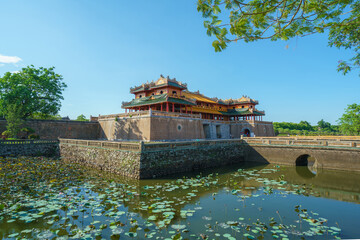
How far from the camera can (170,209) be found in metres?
6.68

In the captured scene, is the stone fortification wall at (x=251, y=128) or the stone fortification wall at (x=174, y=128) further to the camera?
the stone fortification wall at (x=251, y=128)

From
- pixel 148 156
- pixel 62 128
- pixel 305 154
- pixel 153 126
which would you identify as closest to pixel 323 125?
pixel 305 154

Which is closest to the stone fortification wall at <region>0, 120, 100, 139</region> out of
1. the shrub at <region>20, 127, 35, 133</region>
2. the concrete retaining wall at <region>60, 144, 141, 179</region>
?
the shrub at <region>20, 127, 35, 133</region>

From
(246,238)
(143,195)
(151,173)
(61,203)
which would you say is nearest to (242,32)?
(246,238)

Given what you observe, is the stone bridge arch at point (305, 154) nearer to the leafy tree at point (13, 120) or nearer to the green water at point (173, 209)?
the green water at point (173, 209)

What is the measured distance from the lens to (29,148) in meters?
18.5

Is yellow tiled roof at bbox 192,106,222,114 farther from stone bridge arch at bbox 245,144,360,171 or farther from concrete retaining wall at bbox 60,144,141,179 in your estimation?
concrete retaining wall at bbox 60,144,141,179

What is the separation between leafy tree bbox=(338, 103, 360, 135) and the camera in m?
30.6

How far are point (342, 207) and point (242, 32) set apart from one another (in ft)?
28.5

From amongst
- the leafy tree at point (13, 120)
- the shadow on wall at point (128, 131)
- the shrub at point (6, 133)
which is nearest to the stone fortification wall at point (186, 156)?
the shadow on wall at point (128, 131)

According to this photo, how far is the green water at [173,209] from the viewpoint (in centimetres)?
537

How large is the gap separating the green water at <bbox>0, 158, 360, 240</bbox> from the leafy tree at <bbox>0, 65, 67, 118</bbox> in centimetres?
1484

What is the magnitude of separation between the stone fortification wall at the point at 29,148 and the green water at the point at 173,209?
7797mm

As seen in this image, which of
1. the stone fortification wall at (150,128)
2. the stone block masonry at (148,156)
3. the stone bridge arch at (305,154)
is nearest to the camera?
the stone block masonry at (148,156)
